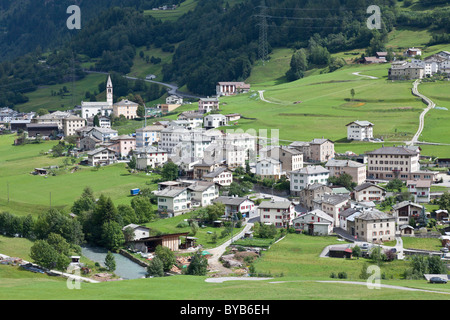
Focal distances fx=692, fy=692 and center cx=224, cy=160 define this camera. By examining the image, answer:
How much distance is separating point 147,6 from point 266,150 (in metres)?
143

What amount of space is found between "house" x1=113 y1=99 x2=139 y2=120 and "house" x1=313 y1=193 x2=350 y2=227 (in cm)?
5170

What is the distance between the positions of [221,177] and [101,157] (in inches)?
648

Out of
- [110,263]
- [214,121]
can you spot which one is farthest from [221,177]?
[214,121]

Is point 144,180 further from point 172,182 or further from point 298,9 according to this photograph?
point 298,9

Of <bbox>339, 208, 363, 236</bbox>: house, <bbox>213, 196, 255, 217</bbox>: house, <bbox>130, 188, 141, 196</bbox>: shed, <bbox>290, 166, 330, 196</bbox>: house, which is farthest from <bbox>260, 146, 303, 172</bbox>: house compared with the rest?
<bbox>339, 208, 363, 236</bbox>: house

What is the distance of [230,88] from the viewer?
105062 millimetres

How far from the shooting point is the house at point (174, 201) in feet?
164

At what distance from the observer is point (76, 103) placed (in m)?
117

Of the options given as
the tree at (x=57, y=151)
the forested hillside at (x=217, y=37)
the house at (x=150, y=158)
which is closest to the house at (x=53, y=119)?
the tree at (x=57, y=151)

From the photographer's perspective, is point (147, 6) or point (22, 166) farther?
point (147, 6)

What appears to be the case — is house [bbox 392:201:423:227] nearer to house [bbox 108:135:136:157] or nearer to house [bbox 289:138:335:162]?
house [bbox 289:138:335:162]

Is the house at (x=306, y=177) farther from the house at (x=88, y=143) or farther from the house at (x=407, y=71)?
the house at (x=407, y=71)

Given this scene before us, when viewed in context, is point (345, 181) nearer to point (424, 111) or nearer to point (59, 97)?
point (424, 111)

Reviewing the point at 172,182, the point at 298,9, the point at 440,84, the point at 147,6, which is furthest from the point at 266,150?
the point at 147,6
